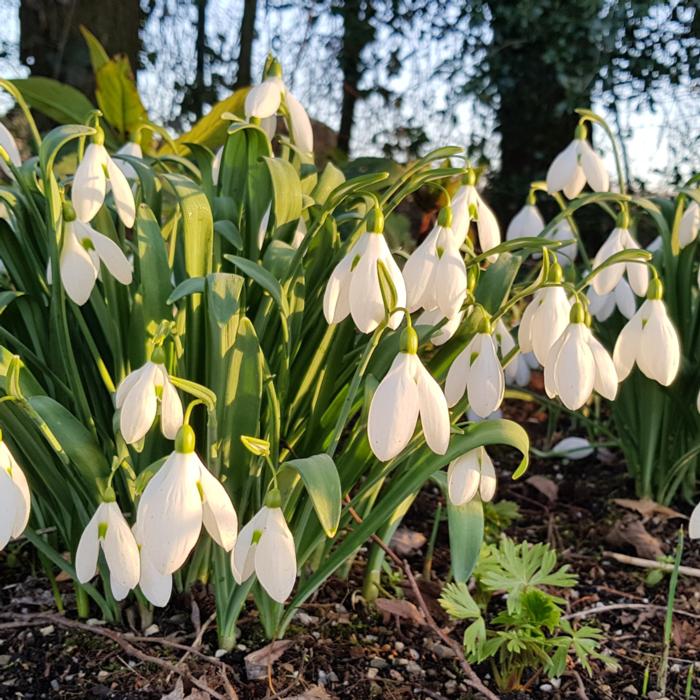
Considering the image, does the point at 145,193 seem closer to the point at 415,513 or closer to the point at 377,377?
the point at 377,377

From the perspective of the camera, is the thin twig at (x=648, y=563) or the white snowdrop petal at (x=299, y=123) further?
the thin twig at (x=648, y=563)

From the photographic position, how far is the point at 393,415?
85cm

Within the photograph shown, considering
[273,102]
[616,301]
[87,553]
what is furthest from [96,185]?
[616,301]

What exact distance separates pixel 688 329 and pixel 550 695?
2.99 ft

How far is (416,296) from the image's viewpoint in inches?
39.4

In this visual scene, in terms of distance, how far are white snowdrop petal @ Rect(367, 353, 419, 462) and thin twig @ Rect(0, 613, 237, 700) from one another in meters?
0.48

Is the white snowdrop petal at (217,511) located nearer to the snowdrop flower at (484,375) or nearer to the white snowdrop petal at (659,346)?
the snowdrop flower at (484,375)

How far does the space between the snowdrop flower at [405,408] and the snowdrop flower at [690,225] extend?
1.02 meters

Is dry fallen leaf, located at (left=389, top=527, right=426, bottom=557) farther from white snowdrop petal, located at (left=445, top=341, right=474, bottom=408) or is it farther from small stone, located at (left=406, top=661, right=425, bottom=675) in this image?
white snowdrop petal, located at (left=445, top=341, right=474, bottom=408)

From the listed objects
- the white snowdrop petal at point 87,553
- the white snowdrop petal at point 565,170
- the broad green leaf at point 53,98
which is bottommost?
the white snowdrop petal at point 87,553

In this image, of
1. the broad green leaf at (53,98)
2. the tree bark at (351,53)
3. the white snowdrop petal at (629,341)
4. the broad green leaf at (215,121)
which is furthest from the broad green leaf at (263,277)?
the tree bark at (351,53)

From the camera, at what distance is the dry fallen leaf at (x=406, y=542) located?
164cm

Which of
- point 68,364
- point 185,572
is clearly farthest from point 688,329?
point 68,364

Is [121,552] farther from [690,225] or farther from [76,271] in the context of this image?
[690,225]
